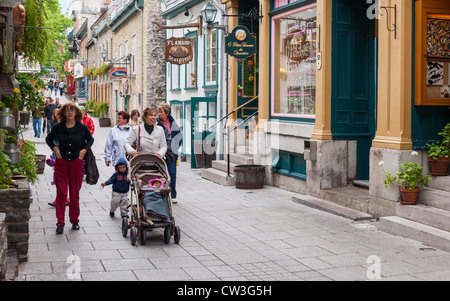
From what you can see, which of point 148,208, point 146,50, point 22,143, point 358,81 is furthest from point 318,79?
point 146,50

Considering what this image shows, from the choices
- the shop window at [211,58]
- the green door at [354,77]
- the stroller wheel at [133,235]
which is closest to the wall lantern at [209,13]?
the shop window at [211,58]

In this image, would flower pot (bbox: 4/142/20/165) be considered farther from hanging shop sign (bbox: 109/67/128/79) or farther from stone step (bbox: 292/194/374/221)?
hanging shop sign (bbox: 109/67/128/79)

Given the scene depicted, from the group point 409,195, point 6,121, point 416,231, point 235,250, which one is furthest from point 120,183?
point 416,231

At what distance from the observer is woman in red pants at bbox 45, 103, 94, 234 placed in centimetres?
816

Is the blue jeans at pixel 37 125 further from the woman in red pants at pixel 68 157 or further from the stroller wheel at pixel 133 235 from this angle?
the stroller wheel at pixel 133 235

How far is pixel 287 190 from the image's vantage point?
12.3m

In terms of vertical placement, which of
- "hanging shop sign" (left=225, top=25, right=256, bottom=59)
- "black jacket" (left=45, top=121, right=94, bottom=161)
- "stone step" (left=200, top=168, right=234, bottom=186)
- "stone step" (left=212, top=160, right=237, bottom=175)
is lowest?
"stone step" (left=200, top=168, right=234, bottom=186)

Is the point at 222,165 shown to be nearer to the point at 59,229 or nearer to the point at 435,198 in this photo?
the point at 59,229

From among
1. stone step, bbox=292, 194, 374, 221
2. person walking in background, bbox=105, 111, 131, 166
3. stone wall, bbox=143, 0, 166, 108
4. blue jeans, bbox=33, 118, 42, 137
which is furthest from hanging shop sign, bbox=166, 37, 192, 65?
blue jeans, bbox=33, 118, 42, 137

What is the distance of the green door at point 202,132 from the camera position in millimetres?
15742

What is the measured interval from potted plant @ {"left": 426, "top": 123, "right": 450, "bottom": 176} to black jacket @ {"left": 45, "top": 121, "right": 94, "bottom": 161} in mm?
4913

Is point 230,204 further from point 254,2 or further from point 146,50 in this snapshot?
point 146,50

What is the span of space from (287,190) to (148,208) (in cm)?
525

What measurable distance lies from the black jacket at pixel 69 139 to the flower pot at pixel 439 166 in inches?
194
